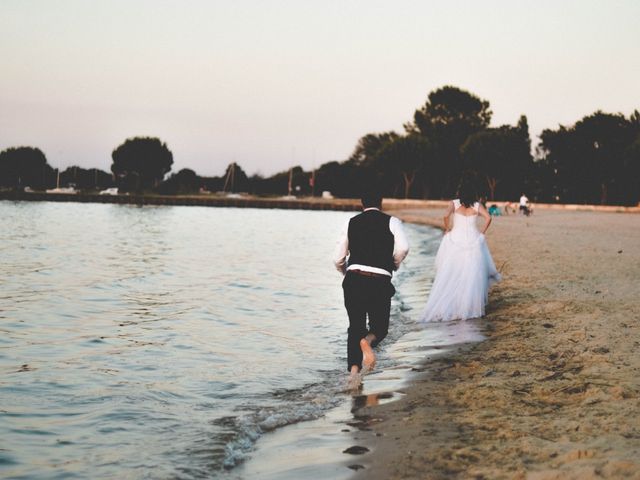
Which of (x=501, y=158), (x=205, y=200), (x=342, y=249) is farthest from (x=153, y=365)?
(x=205, y=200)

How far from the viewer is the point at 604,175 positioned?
79812mm

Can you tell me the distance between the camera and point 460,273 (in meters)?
11.1

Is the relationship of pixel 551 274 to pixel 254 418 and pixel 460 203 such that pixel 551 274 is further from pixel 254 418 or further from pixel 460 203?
pixel 254 418

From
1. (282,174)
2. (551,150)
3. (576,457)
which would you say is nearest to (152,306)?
(576,457)

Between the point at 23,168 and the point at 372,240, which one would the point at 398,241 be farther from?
the point at 23,168

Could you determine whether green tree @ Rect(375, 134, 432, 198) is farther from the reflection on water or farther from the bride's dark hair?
the bride's dark hair

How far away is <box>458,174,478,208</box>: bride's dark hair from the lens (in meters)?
10.8

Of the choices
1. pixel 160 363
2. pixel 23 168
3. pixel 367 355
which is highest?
pixel 23 168

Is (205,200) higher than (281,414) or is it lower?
higher

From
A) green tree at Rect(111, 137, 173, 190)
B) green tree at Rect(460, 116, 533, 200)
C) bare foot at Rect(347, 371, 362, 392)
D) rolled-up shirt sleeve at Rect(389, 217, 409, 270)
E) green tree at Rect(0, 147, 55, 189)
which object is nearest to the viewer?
rolled-up shirt sleeve at Rect(389, 217, 409, 270)

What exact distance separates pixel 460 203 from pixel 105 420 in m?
6.06

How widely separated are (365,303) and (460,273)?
4.50 metres

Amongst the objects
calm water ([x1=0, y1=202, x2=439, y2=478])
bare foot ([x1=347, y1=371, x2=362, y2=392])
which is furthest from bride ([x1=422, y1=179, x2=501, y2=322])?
bare foot ([x1=347, y1=371, x2=362, y2=392])

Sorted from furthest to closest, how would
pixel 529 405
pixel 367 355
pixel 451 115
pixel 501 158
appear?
pixel 451 115
pixel 501 158
pixel 367 355
pixel 529 405
